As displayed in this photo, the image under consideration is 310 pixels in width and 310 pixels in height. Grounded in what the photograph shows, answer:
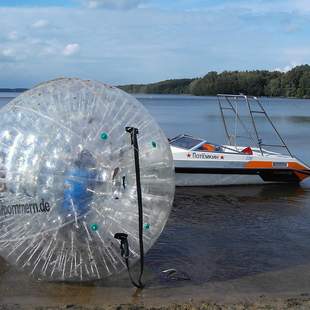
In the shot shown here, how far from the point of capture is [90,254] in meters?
5.35

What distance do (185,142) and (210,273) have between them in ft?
21.1

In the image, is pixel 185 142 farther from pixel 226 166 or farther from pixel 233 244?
pixel 233 244

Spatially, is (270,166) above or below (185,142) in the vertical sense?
below

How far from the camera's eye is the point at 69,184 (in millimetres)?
5234

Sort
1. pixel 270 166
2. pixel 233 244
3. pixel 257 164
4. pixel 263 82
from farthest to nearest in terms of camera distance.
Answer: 1. pixel 263 82
2. pixel 270 166
3. pixel 257 164
4. pixel 233 244

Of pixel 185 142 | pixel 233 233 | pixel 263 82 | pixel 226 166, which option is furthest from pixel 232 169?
pixel 263 82

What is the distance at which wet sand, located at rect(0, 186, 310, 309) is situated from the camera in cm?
588

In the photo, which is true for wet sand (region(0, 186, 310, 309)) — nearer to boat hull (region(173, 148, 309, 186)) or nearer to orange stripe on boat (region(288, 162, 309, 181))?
boat hull (region(173, 148, 309, 186))

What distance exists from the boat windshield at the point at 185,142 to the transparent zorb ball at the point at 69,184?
23.8ft

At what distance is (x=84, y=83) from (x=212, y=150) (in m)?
7.45

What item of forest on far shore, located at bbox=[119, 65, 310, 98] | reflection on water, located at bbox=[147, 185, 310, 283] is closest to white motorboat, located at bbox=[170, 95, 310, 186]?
reflection on water, located at bbox=[147, 185, 310, 283]

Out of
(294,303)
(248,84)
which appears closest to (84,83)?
(294,303)

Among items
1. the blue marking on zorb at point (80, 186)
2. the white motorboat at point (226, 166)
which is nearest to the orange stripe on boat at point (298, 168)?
the white motorboat at point (226, 166)

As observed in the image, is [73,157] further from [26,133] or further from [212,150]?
[212,150]
